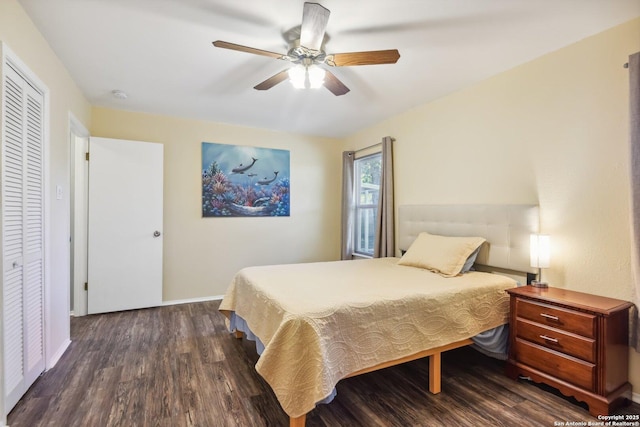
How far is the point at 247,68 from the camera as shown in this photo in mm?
2641

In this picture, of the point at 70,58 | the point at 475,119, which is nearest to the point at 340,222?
the point at 475,119

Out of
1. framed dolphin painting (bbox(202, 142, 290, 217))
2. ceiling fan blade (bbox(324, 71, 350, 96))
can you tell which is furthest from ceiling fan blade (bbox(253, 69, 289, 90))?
framed dolphin painting (bbox(202, 142, 290, 217))

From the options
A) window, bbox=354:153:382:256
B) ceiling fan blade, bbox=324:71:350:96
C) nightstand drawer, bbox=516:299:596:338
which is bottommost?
nightstand drawer, bbox=516:299:596:338

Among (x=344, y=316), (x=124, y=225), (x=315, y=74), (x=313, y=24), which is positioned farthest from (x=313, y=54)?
(x=124, y=225)

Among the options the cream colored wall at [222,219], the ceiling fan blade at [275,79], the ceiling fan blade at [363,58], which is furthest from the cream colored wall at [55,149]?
the ceiling fan blade at [363,58]

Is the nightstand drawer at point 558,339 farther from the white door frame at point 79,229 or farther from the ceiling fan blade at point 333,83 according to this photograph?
the white door frame at point 79,229

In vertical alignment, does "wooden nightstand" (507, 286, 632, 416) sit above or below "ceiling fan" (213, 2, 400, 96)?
below

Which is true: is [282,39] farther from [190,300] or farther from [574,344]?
[190,300]

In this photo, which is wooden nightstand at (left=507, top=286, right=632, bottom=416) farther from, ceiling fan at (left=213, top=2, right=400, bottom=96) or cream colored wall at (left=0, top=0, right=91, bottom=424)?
cream colored wall at (left=0, top=0, right=91, bottom=424)

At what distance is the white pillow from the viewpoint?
2.67 meters

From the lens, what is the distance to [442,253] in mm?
2803

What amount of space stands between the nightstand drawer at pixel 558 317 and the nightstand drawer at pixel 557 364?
18 centimetres

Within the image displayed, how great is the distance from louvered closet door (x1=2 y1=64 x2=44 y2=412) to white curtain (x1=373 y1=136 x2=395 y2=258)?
3.32m

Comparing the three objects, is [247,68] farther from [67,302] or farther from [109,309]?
[109,309]
